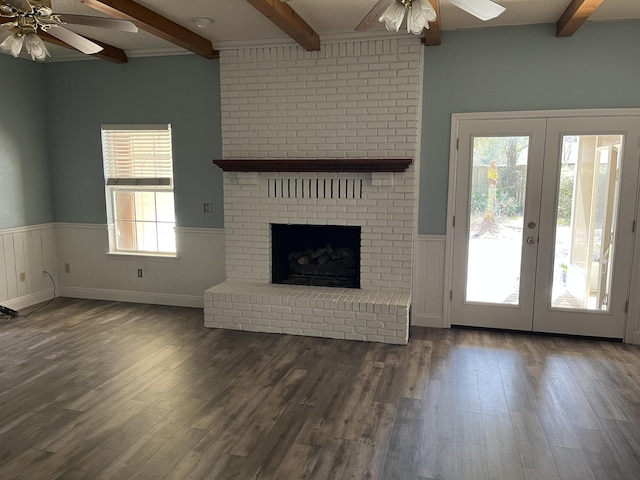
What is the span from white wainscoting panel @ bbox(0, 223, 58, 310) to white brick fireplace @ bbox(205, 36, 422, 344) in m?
2.33

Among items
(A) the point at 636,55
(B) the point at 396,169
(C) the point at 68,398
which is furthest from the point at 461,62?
(C) the point at 68,398

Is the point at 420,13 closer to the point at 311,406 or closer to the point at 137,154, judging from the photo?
the point at 311,406

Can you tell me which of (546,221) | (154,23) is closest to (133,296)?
(154,23)

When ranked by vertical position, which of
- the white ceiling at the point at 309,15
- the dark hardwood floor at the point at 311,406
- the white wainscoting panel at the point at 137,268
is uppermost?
the white ceiling at the point at 309,15

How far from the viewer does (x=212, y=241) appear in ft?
16.5

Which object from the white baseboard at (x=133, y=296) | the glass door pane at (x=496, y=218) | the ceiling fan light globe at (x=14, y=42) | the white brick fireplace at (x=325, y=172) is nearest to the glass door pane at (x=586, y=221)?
the glass door pane at (x=496, y=218)

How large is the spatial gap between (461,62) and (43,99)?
4.61 metres

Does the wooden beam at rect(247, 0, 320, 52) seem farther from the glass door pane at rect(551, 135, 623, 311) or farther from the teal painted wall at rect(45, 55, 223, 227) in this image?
the glass door pane at rect(551, 135, 623, 311)

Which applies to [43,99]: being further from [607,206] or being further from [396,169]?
[607,206]

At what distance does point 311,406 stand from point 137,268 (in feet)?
10.4

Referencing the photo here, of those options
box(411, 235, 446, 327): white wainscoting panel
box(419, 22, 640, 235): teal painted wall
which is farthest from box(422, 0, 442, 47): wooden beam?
box(411, 235, 446, 327): white wainscoting panel

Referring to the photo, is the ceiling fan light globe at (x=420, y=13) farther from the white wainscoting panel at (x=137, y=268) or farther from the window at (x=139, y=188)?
the window at (x=139, y=188)

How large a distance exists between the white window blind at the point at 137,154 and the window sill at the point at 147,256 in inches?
31.7

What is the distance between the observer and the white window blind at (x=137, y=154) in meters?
5.02
